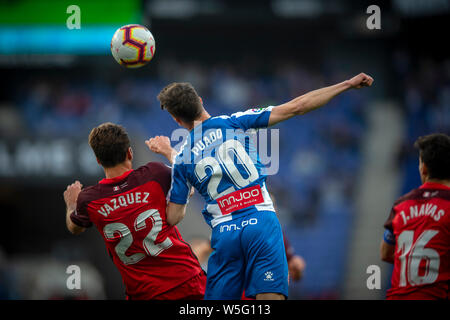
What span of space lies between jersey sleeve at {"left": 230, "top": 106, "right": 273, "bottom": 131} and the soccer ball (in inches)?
64.8

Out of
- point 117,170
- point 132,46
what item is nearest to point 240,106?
point 132,46

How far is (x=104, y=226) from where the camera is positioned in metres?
4.91

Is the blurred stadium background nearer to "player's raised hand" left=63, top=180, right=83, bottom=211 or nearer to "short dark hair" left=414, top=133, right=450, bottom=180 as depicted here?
"player's raised hand" left=63, top=180, right=83, bottom=211

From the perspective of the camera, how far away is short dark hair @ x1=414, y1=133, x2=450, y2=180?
487cm

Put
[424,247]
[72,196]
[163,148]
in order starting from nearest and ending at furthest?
1. [424,247]
2. [163,148]
3. [72,196]

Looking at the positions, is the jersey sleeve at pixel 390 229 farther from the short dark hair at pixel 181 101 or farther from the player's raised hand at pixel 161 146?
the player's raised hand at pixel 161 146

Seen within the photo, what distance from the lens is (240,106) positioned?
69.0 ft

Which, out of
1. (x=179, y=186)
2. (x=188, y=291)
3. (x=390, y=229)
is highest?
(x=179, y=186)

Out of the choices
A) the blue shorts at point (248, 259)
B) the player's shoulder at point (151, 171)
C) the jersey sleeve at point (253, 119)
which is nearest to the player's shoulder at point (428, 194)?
the blue shorts at point (248, 259)

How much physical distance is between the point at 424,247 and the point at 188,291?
2.29 metres

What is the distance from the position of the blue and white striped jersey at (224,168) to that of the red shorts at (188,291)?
2.23 ft

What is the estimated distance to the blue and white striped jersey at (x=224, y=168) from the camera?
4656 millimetres

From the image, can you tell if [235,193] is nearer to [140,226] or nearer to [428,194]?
[140,226]
